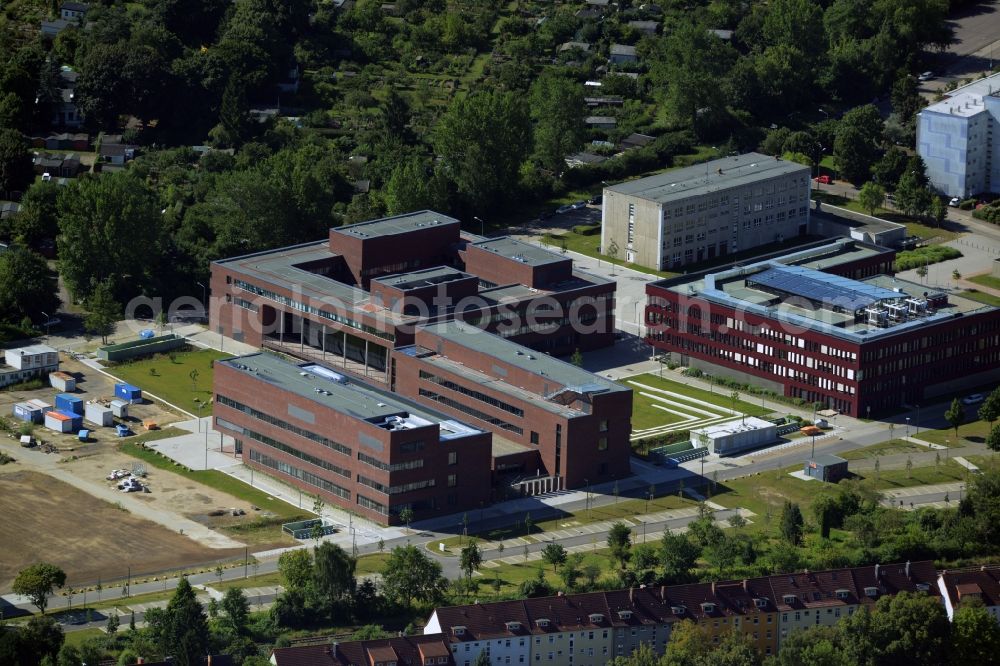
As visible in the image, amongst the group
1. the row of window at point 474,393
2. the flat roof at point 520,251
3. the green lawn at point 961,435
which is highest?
the flat roof at point 520,251

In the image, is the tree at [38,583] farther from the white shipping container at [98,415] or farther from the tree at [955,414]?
the tree at [955,414]

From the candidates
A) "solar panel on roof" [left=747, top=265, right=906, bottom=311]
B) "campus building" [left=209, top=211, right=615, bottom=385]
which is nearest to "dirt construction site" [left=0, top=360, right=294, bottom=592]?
"campus building" [left=209, top=211, right=615, bottom=385]

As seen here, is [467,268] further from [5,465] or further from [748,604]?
[748,604]

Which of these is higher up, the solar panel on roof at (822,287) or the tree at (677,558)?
the solar panel on roof at (822,287)

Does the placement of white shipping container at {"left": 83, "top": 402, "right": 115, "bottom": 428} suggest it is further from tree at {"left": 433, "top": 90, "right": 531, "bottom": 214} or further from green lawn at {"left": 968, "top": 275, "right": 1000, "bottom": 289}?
green lawn at {"left": 968, "top": 275, "right": 1000, "bottom": 289}

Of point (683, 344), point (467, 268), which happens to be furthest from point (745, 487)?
point (467, 268)

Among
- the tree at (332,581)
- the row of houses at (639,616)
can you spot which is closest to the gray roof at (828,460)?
the row of houses at (639,616)

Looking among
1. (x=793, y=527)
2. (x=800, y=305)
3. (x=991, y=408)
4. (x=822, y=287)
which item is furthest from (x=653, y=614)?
(x=822, y=287)
